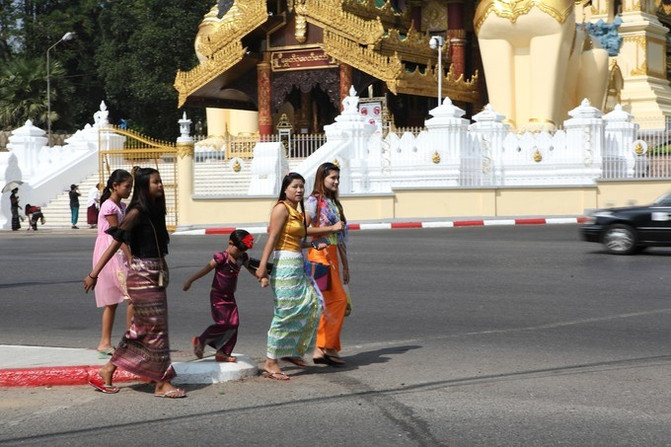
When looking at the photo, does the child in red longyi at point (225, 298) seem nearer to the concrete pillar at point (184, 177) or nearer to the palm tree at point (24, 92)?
the concrete pillar at point (184, 177)

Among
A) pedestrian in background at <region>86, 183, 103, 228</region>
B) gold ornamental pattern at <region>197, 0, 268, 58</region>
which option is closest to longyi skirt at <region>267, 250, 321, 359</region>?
pedestrian in background at <region>86, 183, 103, 228</region>

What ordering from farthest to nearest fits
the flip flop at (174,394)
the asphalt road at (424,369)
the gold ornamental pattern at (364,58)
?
the gold ornamental pattern at (364,58)
the flip flop at (174,394)
the asphalt road at (424,369)

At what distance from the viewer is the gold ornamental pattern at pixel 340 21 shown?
33.4 m

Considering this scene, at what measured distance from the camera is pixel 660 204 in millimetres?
17078

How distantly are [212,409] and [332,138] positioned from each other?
73.0 ft

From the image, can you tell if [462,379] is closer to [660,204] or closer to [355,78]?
[660,204]

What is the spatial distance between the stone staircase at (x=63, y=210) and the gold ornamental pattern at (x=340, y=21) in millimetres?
8446

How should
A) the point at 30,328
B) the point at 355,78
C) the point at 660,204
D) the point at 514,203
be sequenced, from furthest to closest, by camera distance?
the point at 355,78, the point at 514,203, the point at 660,204, the point at 30,328

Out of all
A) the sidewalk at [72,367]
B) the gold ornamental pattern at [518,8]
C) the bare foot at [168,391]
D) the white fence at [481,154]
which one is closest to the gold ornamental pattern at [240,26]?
the gold ornamental pattern at [518,8]

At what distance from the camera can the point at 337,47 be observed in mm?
34000

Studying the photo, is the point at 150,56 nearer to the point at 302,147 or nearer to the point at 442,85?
the point at 442,85

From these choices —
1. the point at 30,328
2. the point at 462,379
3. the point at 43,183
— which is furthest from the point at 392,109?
the point at 462,379

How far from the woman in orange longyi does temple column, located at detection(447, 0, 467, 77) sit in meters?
30.2

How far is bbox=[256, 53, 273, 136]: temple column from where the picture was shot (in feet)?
120
